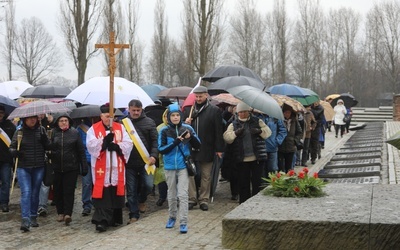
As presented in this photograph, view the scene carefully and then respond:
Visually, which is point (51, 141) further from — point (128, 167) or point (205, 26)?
point (205, 26)

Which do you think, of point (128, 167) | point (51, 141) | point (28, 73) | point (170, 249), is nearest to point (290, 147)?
point (128, 167)

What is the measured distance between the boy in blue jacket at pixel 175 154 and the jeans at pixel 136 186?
1.13m

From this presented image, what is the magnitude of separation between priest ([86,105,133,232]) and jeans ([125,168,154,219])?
44 centimetres

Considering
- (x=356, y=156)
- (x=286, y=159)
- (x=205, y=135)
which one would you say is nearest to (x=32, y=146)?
(x=205, y=135)

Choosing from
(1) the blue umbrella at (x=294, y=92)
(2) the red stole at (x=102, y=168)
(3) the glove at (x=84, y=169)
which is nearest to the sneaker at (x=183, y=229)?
(2) the red stole at (x=102, y=168)

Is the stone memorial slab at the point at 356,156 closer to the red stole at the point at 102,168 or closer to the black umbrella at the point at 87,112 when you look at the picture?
the black umbrella at the point at 87,112

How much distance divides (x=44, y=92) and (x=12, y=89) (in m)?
0.98

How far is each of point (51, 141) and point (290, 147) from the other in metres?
4.95

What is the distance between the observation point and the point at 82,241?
7594 millimetres

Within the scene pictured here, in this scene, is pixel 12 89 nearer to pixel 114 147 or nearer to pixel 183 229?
pixel 114 147

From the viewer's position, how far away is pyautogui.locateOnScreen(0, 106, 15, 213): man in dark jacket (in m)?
9.76

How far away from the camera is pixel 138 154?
8742 millimetres

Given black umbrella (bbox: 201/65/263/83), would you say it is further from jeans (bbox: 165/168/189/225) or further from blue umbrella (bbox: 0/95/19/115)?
jeans (bbox: 165/168/189/225)

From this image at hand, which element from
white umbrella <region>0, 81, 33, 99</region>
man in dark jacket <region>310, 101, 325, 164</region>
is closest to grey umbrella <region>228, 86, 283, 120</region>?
man in dark jacket <region>310, 101, 325, 164</region>
